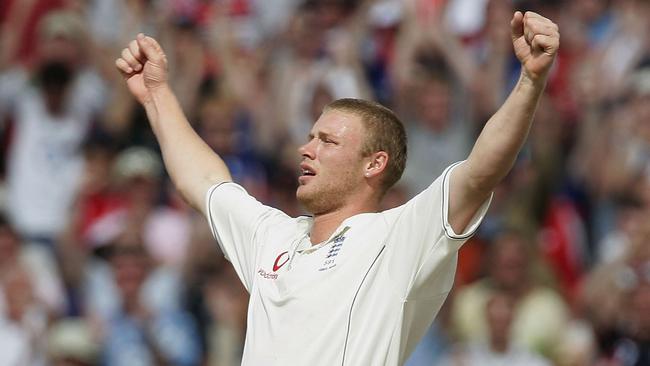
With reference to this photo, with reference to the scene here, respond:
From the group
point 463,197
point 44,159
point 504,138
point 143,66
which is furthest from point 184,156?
point 44,159

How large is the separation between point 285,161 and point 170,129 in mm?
4198

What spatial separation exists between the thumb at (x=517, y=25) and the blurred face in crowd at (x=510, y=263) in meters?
4.33

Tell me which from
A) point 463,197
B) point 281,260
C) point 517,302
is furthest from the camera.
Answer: point 517,302

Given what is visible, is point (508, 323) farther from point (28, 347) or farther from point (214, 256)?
point (28, 347)

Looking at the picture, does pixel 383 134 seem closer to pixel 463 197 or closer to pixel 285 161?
pixel 463 197

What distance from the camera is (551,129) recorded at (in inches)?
361

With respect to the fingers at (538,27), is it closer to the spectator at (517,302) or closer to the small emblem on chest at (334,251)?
the small emblem on chest at (334,251)

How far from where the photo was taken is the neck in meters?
4.82

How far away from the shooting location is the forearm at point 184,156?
211 inches

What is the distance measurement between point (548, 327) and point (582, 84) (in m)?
1.97

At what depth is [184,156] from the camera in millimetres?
5375

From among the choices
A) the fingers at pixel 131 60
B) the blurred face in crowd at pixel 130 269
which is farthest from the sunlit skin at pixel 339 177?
the blurred face in crowd at pixel 130 269

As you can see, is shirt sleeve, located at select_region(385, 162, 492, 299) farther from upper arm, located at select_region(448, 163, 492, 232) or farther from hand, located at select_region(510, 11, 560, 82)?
hand, located at select_region(510, 11, 560, 82)

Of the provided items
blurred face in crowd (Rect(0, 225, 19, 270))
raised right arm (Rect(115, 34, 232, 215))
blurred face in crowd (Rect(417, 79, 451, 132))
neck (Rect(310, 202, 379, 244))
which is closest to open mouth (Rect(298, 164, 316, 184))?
neck (Rect(310, 202, 379, 244))
